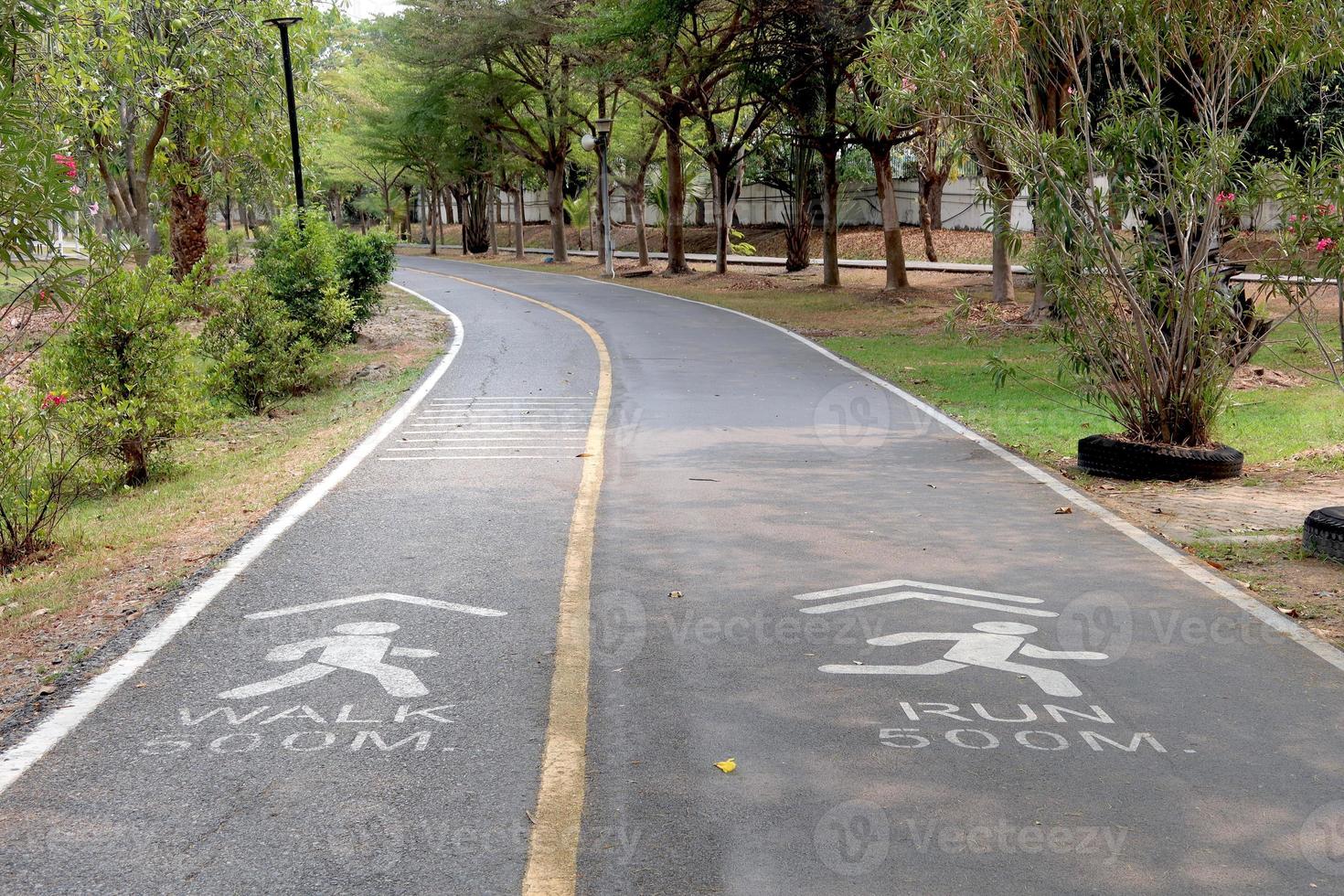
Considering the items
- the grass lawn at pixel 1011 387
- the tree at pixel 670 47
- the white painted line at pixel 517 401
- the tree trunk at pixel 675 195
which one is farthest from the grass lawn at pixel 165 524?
the tree trunk at pixel 675 195

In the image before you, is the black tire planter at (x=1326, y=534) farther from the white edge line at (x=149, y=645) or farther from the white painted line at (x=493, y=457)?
the white edge line at (x=149, y=645)

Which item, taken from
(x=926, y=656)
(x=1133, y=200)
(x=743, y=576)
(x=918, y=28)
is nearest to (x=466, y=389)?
(x=918, y=28)

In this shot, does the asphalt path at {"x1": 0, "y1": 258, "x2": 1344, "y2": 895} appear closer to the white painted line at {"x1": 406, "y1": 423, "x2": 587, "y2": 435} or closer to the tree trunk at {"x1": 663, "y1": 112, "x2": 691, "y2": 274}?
the white painted line at {"x1": 406, "y1": 423, "x2": 587, "y2": 435}

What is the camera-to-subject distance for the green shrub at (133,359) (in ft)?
40.7

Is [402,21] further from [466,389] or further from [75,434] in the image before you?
[75,434]

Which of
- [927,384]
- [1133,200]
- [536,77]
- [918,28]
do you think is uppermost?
[536,77]

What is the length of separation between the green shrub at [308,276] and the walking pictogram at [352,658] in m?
14.5

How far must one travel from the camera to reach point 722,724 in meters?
5.27

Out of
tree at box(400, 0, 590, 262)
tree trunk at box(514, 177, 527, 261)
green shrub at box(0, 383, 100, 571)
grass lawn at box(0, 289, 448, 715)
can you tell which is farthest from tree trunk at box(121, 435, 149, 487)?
tree trunk at box(514, 177, 527, 261)

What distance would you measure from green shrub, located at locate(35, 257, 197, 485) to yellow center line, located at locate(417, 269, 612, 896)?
5.49m

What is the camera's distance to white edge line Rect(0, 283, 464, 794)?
4992 mm

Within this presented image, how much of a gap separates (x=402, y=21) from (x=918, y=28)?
32.5 metres

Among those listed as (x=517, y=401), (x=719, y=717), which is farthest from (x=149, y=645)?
(x=517, y=401)

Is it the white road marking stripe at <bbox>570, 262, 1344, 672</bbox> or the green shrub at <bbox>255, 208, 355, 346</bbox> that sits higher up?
the green shrub at <bbox>255, 208, 355, 346</bbox>
